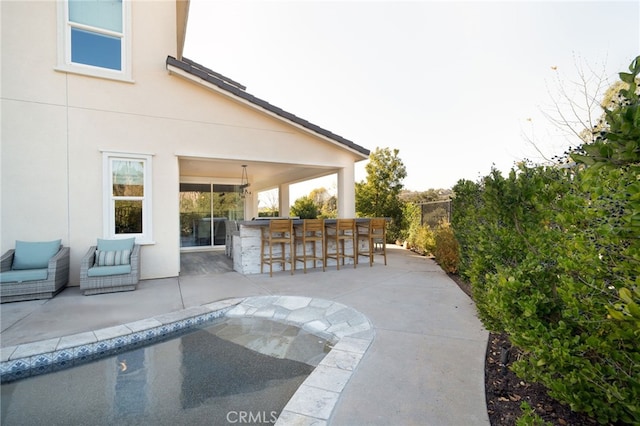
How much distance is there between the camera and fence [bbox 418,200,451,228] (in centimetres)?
1038

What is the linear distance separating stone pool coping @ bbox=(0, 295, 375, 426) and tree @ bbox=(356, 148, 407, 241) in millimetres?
7966

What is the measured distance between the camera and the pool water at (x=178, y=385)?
94.3 inches

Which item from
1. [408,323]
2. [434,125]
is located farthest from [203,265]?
Answer: [434,125]

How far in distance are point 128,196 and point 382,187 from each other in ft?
29.6

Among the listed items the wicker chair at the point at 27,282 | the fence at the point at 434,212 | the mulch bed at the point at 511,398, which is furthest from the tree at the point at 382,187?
the wicker chair at the point at 27,282

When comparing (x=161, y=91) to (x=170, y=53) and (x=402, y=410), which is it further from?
(x=402, y=410)

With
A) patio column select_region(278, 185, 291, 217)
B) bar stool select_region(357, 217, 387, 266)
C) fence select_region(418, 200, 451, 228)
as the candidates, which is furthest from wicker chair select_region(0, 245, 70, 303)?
fence select_region(418, 200, 451, 228)

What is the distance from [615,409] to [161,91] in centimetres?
792

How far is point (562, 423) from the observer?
1951mm

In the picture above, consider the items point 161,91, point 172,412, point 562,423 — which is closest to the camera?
point 562,423

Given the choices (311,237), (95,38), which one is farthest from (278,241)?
(95,38)

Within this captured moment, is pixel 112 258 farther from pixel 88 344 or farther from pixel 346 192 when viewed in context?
pixel 346 192

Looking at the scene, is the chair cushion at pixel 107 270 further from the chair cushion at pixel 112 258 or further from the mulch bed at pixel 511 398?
the mulch bed at pixel 511 398

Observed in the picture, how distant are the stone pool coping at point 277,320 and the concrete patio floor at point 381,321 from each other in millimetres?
137
